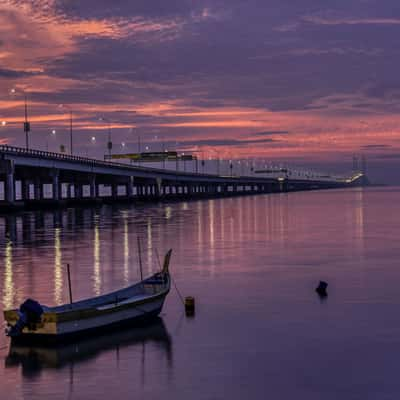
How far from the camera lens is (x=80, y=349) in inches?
1016

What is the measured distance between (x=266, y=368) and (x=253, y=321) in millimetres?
7615

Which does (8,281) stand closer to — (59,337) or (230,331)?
(59,337)

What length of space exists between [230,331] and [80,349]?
633cm

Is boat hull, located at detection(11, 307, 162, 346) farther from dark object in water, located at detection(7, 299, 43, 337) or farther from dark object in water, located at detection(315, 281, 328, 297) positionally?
dark object in water, located at detection(315, 281, 328, 297)

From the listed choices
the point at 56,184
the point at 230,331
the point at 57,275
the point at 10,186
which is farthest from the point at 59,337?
the point at 56,184

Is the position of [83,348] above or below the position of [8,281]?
below

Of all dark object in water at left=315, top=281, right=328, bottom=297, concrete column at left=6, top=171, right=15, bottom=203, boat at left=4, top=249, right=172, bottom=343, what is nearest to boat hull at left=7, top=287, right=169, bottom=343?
boat at left=4, top=249, right=172, bottom=343

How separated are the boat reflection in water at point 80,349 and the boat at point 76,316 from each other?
0.38 meters

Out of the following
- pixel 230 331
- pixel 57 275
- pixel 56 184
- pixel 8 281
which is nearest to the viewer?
pixel 230 331

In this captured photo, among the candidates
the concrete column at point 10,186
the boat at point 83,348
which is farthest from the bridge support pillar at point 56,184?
the boat at point 83,348

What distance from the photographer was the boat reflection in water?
24219mm

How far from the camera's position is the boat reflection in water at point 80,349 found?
79.5 feet

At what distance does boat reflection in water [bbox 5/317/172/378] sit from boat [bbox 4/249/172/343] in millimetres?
379

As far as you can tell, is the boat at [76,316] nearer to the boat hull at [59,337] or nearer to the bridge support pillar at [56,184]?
the boat hull at [59,337]
